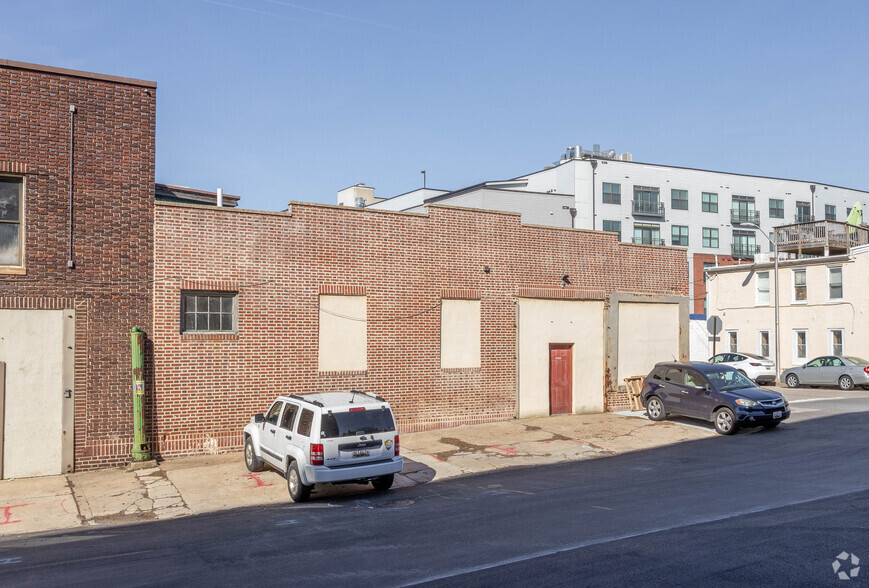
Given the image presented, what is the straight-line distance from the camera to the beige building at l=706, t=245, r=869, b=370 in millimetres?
35750

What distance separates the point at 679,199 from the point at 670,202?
0.99 m

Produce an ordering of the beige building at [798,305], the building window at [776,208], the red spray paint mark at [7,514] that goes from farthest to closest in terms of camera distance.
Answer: the building window at [776,208], the beige building at [798,305], the red spray paint mark at [7,514]

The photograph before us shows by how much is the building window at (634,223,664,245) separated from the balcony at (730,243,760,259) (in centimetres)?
813

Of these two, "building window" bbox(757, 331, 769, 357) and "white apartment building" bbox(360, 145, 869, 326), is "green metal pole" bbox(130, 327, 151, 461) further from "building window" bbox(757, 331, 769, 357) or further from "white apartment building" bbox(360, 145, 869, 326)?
"white apartment building" bbox(360, 145, 869, 326)

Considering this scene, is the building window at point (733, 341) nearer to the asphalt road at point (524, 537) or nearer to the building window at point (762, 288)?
the building window at point (762, 288)

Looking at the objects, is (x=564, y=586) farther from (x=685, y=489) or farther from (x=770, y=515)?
(x=685, y=489)

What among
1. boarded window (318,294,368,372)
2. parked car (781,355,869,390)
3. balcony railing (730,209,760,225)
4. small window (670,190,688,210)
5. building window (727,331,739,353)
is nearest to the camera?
boarded window (318,294,368,372)

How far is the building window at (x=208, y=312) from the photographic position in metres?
17.9

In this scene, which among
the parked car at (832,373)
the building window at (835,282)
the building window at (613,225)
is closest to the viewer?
the parked car at (832,373)

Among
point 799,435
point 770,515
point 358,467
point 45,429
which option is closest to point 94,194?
point 45,429

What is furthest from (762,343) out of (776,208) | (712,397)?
(776,208)

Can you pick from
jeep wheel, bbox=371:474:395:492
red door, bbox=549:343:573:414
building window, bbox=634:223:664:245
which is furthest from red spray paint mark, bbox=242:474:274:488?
building window, bbox=634:223:664:245

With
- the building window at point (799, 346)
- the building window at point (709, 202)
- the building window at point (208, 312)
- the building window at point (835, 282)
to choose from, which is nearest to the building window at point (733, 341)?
the building window at point (799, 346)

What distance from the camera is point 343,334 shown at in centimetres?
1977
